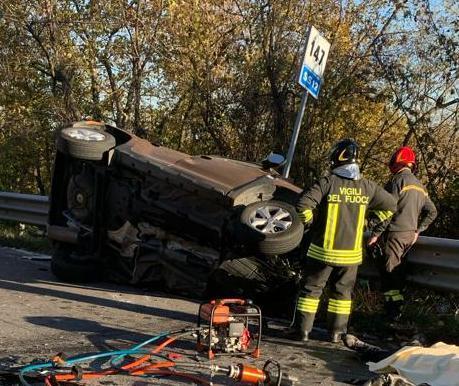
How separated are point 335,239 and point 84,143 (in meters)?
2.64

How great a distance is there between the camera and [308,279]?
486 cm

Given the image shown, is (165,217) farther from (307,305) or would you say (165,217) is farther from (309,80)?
(309,80)

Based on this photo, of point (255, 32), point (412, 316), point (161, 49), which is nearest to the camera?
point (412, 316)

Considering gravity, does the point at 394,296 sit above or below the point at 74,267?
above

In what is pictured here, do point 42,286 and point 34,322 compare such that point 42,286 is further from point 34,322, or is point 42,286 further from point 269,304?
point 269,304

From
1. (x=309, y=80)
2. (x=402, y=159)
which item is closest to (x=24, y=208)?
(x=309, y=80)

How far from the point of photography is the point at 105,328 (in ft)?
15.8

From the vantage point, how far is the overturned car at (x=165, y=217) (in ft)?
17.1

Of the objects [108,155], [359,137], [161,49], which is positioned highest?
[161,49]

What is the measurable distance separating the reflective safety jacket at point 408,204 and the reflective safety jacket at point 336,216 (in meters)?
0.59

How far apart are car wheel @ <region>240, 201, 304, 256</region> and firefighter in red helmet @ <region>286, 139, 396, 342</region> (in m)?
0.14

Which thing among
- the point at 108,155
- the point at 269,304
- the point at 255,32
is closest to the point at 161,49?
the point at 255,32

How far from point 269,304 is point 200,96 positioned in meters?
5.66

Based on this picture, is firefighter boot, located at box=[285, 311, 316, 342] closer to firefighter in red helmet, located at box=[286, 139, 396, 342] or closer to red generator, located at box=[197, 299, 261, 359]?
firefighter in red helmet, located at box=[286, 139, 396, 342]
